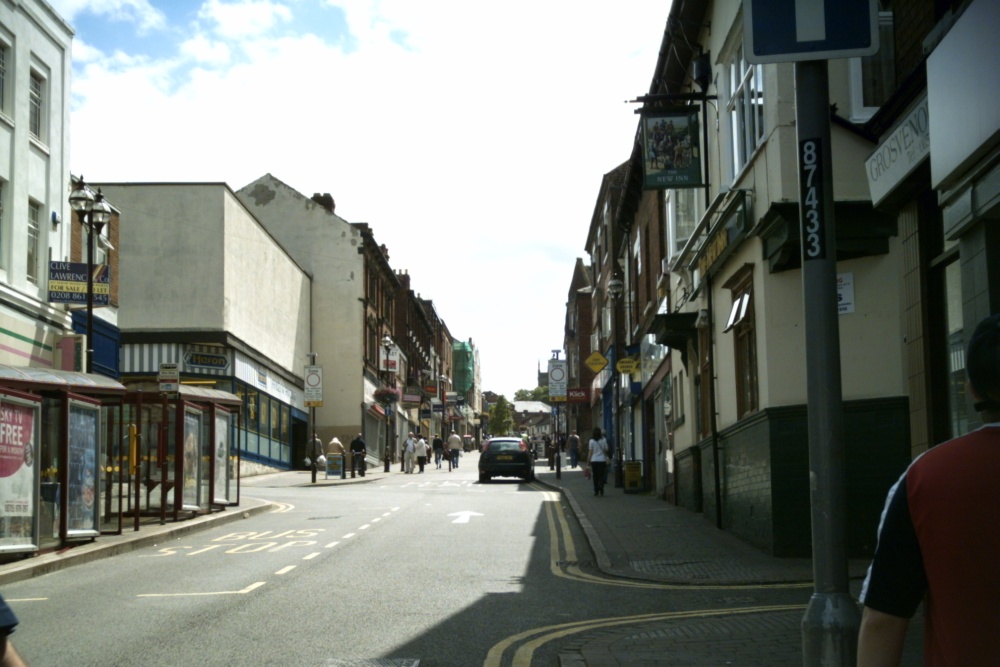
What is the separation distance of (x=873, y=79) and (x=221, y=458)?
1526 cm

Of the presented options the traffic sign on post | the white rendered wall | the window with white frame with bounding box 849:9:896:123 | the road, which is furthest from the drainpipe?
the white rendered wall

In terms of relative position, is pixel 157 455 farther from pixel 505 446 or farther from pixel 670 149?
pixel 505 446

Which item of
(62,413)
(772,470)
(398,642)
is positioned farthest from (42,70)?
(398,642)

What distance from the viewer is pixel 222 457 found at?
2453 cm

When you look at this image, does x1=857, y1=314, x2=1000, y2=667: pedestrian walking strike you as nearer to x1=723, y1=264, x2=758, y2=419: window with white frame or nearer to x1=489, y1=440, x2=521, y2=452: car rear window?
x1=723, y1=264, x2=758, y2=419: window with white frame

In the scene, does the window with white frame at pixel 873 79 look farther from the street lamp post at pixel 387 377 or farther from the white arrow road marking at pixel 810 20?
the street lamp post at pixel 387 377

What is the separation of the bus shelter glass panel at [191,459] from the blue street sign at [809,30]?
1764cm

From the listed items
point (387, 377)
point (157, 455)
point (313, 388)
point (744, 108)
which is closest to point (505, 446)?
point (313, 388)

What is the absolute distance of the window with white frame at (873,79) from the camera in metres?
14.6

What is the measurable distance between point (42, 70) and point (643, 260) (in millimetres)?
15516

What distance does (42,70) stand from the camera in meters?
26.5

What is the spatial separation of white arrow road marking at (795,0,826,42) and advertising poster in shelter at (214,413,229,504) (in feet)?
64.4

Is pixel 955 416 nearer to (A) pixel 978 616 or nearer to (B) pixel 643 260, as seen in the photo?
(A) pixel 978 616

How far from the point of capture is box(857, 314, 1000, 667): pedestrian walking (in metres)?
2.79
